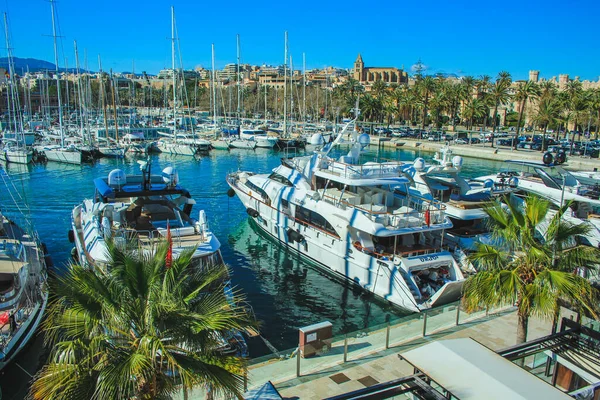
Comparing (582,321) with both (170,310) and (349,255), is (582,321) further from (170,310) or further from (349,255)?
(349,255)

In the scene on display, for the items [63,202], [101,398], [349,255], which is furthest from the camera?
[63,202]

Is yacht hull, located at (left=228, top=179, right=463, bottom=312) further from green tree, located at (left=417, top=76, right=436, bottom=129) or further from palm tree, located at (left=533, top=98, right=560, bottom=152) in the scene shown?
green tree, located at (left=417, top=76, right=436, bottom=129)

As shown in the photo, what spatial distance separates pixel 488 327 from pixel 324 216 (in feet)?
33.0

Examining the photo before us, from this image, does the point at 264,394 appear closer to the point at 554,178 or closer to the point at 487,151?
the point at 554,178

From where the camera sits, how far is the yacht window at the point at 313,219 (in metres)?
23.4

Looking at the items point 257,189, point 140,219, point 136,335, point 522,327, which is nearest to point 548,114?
point 257,189

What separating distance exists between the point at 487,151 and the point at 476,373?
64.7 metres

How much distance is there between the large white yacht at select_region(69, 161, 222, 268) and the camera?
17.0 m

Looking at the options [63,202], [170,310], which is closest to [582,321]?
[170,310]

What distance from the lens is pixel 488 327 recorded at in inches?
564

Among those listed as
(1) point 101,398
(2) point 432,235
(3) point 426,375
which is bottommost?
(2) point 432,235

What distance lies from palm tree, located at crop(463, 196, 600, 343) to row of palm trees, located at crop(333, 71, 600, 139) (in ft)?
190

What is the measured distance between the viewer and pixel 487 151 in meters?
67.6

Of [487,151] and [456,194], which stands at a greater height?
[456,194]
